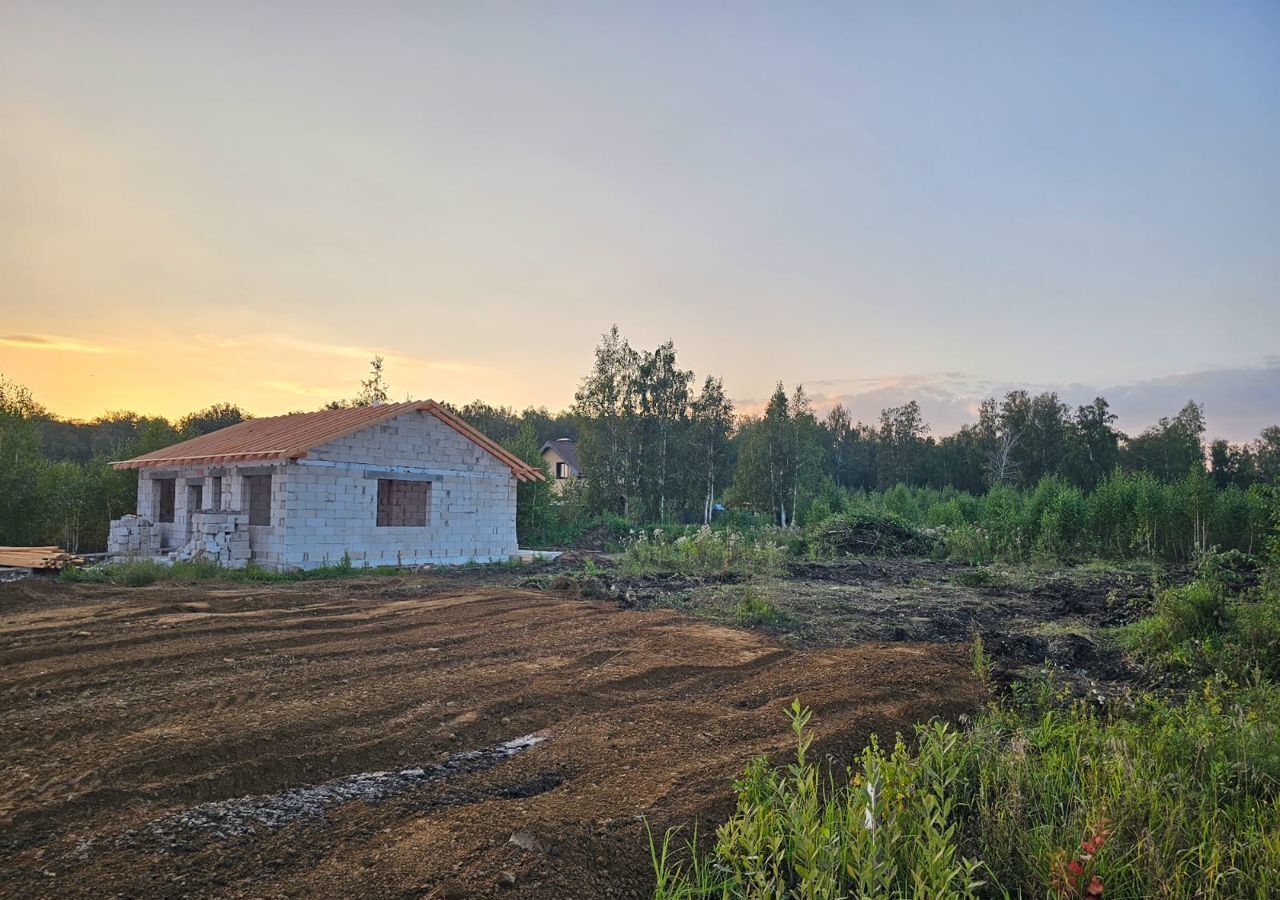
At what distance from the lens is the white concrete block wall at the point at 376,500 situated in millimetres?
16828

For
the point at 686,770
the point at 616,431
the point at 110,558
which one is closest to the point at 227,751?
the point at 686,770

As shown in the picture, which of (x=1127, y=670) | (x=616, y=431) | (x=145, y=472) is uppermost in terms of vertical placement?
(x=616, y=431)

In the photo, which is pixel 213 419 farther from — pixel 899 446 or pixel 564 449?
pixel 899 446

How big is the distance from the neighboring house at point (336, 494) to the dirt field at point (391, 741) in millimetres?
6922

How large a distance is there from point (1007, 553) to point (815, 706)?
16.7 meters

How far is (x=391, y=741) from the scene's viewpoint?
5070 millimetres

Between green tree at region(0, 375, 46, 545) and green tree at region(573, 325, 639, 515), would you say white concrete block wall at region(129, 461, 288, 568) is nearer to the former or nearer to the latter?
green tree at region(0, 375, 46, 545)

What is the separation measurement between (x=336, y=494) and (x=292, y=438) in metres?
2.22

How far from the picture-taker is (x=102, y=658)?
7.54m

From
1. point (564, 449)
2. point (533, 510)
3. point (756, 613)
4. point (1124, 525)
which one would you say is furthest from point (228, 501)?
point (564, 449)

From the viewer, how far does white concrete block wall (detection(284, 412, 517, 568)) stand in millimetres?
16828

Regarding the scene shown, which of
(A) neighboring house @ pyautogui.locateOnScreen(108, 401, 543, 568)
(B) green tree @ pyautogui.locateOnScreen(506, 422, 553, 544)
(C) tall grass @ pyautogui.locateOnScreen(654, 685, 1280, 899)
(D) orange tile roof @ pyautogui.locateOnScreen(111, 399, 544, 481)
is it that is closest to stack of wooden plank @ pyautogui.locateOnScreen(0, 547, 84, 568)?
(A) neighboring house @ pyautogui.locateOnScreen(108, 401, 543, 568)

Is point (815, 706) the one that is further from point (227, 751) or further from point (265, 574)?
point (265, 574)

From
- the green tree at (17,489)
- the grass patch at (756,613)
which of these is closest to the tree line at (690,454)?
the green tree at (17,489)
